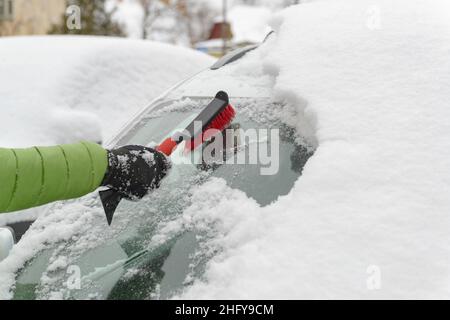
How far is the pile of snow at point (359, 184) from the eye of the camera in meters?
1.10

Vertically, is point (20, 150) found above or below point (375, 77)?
below

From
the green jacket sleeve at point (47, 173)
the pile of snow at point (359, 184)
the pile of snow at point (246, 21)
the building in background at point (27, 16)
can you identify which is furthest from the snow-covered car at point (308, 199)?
the pile of snow at point (246, 21)

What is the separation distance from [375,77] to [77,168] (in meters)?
0.90

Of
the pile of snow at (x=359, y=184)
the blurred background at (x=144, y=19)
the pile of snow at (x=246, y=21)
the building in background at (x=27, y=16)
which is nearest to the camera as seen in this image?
the pile of snow at (x=359, y=184)

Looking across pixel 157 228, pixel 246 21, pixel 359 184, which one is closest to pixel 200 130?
pixel 157 228

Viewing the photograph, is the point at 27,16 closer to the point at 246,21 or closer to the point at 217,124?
the point at 217,124

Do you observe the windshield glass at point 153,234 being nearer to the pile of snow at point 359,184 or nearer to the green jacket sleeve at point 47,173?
the pile of snow at point 359,184

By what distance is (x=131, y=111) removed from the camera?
12.8 feet

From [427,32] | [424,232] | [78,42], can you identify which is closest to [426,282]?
[424,232]

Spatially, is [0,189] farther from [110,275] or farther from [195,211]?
[195,211]

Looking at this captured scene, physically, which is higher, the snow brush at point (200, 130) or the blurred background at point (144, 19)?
the snow brush at point (200, 130)

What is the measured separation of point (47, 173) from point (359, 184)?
814mm

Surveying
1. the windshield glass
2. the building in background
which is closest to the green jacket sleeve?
the windshield glass

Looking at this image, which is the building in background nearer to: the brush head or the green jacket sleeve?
the brush head
